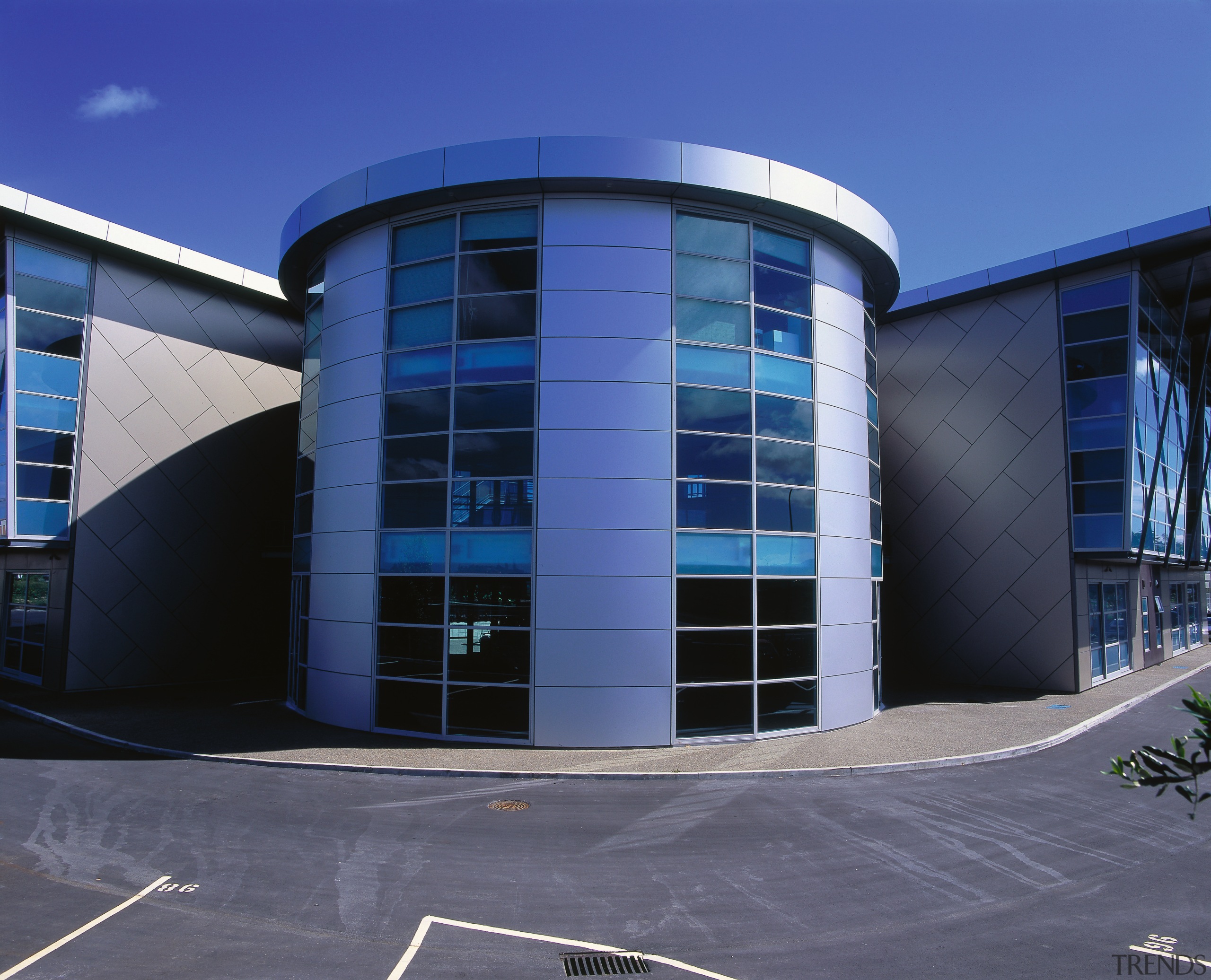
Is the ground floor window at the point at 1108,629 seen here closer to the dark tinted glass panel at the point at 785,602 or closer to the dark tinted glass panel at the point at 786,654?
the dark tinted glass panel at the point at 786,654

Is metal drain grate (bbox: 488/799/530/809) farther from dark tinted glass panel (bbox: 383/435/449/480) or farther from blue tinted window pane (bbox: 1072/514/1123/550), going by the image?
blue tinted window pane (bbox: 1072/514/1123/550)

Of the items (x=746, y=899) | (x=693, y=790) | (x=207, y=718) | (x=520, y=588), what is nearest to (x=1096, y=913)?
(x=746, y=899)

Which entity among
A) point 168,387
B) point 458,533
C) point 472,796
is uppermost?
point 168,387

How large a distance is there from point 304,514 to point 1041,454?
19.9 meters

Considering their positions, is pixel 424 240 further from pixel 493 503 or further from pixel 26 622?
pixel 26 622

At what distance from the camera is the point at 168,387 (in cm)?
2211

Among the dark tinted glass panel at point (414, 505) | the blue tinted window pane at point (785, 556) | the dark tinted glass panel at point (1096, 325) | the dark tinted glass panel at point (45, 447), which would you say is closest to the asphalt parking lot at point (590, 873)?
the blue tinted window pane at point (785, 556)

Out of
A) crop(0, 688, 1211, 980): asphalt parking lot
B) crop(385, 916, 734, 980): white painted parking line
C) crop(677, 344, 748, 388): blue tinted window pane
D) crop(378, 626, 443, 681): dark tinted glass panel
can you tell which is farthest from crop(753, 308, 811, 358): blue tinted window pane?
crop(385, 916, 734, 980): white painted parking line

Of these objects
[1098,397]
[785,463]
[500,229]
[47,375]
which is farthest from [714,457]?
[47,375]

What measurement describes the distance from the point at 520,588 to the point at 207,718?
808 centimetres

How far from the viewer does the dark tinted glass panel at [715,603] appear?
14.5 m

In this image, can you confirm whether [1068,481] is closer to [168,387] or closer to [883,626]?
[883,626]

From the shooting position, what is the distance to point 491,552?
14.7 m

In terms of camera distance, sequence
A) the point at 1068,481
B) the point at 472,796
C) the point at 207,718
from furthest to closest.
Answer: the point at 1068,481, the point at 207,718, the point at 472,796
